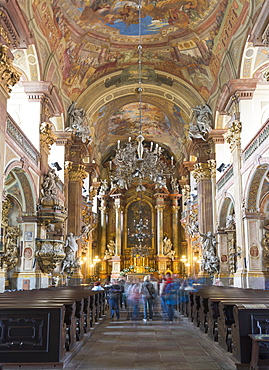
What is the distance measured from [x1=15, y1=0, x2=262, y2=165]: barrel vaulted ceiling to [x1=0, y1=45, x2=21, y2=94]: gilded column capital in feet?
11.1

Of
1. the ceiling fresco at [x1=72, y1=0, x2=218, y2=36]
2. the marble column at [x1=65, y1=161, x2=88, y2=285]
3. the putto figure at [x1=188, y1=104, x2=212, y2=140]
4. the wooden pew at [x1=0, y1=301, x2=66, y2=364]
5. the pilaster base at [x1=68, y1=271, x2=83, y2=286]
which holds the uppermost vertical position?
the ceiling fresco at [x1=72, y1=0, x2=218, y2=36]

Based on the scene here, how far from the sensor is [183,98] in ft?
75.0

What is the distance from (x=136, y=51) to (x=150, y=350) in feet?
54.8

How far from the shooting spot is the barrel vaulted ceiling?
16.2m

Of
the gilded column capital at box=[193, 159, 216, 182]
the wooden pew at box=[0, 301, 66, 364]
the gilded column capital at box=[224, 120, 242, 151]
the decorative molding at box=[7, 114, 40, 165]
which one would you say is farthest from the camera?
the gilded column capital at box=[193, 159, 216, 182]

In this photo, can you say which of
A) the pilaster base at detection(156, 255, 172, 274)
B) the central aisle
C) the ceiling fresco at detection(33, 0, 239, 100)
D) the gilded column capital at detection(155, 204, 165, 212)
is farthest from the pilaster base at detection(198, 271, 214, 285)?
the gilded column capital at detection(155, 204, 165, 212)

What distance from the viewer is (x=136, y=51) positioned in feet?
68.9

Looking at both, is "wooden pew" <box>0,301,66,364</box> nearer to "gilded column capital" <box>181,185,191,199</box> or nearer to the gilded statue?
"gilded column capital" <box>181,185,191,199</box>

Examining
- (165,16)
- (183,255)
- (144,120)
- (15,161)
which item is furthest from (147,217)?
(15,161)

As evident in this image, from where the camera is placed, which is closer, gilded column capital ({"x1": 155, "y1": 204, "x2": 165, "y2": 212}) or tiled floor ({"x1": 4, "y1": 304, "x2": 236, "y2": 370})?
tiled floor ({"x1": 4, "y1": 304, "x2": 236, "y2": 370})

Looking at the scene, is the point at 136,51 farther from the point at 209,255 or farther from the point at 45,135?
the point at 209,255

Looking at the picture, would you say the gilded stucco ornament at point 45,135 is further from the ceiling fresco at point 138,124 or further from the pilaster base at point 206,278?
the pilaster base at point 206,278

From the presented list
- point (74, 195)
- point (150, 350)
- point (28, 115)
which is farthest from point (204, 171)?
point (150, 350)

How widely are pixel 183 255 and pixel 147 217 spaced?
170 inches
